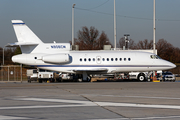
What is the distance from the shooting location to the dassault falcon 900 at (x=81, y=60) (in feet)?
105

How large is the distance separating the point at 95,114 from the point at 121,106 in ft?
6.82

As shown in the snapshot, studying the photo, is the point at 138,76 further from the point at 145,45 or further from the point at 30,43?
the point at 145,45

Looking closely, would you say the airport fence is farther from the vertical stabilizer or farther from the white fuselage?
the vertical stabilizer

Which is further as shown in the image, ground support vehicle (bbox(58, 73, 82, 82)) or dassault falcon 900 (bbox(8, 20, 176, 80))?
ground support vehicle (bbox(58, 73, 82, 82))

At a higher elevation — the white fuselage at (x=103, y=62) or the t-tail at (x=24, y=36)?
the t-tail at (x=24, y=36)

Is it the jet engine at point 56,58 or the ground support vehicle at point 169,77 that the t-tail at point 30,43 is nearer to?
the jet engine at point 56,58

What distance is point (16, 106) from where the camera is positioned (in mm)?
11406

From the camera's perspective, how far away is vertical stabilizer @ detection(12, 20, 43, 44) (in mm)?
32375

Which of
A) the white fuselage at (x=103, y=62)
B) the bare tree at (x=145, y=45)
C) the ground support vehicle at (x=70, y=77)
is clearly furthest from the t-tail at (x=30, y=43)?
the bare tree at (x=145, y=45)

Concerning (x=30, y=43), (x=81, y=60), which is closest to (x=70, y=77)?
(x=81, y=60)

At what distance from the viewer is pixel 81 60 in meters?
32.4

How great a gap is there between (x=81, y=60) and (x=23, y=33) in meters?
7.41

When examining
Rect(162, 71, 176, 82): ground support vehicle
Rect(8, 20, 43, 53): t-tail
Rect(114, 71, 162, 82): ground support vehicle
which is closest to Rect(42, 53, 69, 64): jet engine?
Rect(8, 20, 43, 53): t-tail

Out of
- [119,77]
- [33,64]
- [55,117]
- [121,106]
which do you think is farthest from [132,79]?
[55,117]
